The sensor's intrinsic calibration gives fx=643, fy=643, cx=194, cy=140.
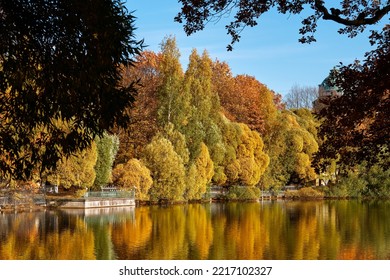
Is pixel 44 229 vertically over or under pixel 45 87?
under

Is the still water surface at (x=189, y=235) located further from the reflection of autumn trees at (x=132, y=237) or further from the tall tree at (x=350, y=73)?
the tall tree at (x=350, y=73)

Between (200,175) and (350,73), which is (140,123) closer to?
(200,175)

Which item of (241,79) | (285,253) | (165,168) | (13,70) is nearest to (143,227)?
(285,253)

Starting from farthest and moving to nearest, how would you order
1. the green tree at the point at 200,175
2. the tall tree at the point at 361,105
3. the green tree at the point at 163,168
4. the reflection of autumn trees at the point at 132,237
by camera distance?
the green tree at the point at 200,175, the green tree at the point at 163,168, the reflection of autumn trees at the point at 132,237, the tall tree at the point at 361,105

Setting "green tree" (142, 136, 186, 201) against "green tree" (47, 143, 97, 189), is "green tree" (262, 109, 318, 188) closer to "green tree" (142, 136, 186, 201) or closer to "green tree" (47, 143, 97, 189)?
"green tree" (142, 136, 186, 201)

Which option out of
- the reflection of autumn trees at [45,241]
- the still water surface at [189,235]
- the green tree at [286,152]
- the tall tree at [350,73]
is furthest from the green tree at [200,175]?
the tall tree at [350,73]

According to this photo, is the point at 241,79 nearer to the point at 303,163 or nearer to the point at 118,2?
the point at 303,163

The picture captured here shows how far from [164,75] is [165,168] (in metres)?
6.05

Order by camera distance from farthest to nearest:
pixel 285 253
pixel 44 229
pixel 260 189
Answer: pixel 260 189 < pixel 44 229 < pixel 285 253

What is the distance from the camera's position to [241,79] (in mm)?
53188

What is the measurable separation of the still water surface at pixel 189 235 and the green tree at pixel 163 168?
3822 millimetres

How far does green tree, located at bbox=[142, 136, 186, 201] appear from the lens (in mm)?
35719

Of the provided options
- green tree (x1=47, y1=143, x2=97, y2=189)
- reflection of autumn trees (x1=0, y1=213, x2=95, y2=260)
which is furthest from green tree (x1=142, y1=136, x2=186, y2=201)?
reflection of autumn trees (x1=0, y1=213, x2=95, y2=260)

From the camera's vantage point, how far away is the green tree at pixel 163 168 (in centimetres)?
3572
